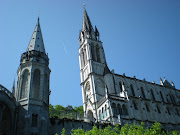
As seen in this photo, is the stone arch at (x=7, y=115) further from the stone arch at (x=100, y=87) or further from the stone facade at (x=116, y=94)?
the stone arch at (x=100, y=87)

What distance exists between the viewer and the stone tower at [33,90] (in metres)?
25.4

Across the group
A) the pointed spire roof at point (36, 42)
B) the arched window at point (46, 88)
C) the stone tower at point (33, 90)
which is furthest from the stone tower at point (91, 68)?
the pointed spire roof at point (36, 42)

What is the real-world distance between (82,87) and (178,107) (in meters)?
27.5

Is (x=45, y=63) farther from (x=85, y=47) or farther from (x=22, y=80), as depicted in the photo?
(x=85, y=47)

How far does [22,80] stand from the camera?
29.3 m

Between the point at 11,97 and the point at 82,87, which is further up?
the point at 82,87

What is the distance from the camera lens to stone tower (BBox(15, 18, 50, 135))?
25.4m

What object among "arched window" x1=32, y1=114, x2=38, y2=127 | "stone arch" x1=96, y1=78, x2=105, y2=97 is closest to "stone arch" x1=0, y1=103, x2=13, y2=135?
"arched window" x1=32, y1=114, x2=38, y2=127

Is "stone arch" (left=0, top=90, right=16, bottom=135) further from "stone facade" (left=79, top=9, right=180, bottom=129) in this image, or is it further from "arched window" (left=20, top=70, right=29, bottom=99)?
"stone facade" (left=79, top=9, right=180, bottom=129)

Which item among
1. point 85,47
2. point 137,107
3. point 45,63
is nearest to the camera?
point 45,63

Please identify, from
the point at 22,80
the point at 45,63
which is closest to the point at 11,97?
the point at 22,80

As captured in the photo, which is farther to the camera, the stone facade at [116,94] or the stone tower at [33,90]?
the stone facade at [116,94]

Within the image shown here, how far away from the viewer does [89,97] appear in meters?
53.4

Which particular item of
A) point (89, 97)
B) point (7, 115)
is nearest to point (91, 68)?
point (89, 97)
